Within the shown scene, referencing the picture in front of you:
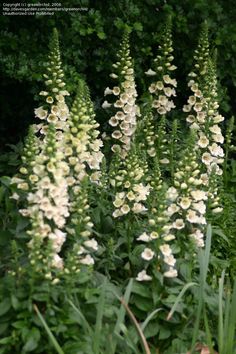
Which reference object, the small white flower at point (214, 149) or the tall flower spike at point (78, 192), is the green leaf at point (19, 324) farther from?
the small white flower at point (214, 149)

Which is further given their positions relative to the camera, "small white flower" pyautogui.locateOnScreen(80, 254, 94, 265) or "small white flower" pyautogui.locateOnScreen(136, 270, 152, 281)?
"small white flower" pyautogui.locateOnScreen(136, 270, 152, 281)

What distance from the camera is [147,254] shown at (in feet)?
14.1

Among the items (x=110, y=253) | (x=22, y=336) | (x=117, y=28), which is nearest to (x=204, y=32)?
(x=117, y=28)

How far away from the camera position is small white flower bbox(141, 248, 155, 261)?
4.28 metres

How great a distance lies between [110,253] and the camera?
4.41 m

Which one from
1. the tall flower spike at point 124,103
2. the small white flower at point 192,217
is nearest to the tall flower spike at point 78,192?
the small white flower at point 192,217

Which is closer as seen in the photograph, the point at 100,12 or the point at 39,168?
the point at 39,168

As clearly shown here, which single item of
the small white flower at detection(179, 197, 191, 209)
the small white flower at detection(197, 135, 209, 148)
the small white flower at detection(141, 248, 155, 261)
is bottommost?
the small white flower at detection(141, 248, 155, 261)

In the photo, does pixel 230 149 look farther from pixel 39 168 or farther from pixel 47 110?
pixel 39 168

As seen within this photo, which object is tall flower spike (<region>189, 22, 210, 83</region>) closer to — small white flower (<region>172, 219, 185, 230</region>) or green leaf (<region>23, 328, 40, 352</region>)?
small white flower (<region>172, 219, 185, 230</region>)

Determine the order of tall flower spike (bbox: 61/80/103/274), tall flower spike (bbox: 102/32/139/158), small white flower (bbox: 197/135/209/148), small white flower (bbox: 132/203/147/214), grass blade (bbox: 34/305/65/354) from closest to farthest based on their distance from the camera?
1. grass blade (bbox: 34/305/65/354)
2. tall flower spike (bbox: 61/80/103/274)
3. small white flower (bbox: 132/203/147/214)
4. small white flower (bbox: 197/135/209/148)
5. tall flower spike (bbox: 102/32/139/158)

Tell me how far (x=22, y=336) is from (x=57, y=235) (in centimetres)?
59

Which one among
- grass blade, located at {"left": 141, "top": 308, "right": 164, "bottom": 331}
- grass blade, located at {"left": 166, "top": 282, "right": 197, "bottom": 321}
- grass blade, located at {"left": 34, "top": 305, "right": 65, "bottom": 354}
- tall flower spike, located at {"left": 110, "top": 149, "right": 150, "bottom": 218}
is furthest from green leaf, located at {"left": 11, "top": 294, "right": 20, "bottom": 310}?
tall flower spike, located at {"left": 110, "top": 149, "right": 150, "bottom": 218}

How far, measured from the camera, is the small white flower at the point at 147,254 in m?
4.28
